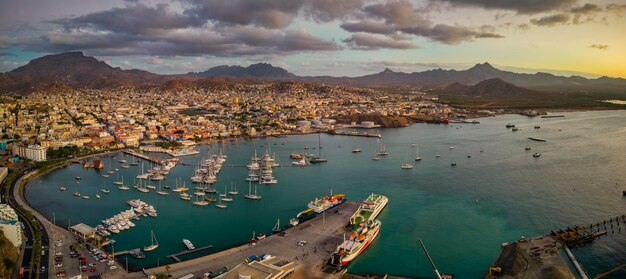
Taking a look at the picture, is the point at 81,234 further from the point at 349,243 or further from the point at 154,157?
the point at 154,157

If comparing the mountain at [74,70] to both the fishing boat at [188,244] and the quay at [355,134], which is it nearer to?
Result: the quay at [355,134]

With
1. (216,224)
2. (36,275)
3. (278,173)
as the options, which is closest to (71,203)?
(216,224)

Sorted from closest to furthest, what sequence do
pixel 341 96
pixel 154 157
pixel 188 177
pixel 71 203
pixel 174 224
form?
pixel 174 224 < pixel 71 203 < pixel 188 177 < pixel 154 157 < pixel 341 96

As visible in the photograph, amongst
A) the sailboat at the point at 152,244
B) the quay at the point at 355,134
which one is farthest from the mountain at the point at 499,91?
the sailboat at the point at 152,244

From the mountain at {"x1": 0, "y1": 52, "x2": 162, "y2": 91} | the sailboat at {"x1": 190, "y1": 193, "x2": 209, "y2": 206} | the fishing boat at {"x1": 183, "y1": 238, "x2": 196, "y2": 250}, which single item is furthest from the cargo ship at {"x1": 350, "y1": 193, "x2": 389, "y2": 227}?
the mountain at {"x1": 0, "y1": 52, "x2": 162, "y2": 91}

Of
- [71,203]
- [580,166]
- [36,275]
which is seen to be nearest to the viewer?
[36,275]

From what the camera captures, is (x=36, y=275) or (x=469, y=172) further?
(x=469, y=172)
